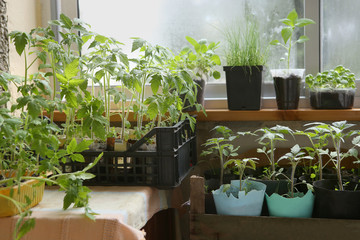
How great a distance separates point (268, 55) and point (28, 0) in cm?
105

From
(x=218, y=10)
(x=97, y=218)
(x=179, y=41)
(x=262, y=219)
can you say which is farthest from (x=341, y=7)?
→ (x=97, y=218)

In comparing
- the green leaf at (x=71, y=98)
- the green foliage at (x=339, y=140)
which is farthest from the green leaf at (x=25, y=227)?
the green foliage at (x=339, y=140)

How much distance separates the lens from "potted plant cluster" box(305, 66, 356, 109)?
69.5 inches

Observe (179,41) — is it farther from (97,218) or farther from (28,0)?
(97,218)

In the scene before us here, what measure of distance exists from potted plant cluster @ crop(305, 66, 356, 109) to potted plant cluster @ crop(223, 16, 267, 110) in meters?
0.21

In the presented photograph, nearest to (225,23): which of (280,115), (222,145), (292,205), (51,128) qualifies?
(280,115)

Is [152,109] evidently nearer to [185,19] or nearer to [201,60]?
[201,60]

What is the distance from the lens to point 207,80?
1984 millimetres

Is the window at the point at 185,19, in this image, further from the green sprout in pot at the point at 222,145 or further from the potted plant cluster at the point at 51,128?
the potted plant cluster at the point at 51,128

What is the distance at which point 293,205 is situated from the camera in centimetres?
135

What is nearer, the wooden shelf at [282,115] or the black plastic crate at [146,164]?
the black plastic crate at [146,164]

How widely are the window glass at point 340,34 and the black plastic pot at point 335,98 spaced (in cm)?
21

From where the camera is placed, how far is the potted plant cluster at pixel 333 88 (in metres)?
1.76

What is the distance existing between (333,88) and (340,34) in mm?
306
